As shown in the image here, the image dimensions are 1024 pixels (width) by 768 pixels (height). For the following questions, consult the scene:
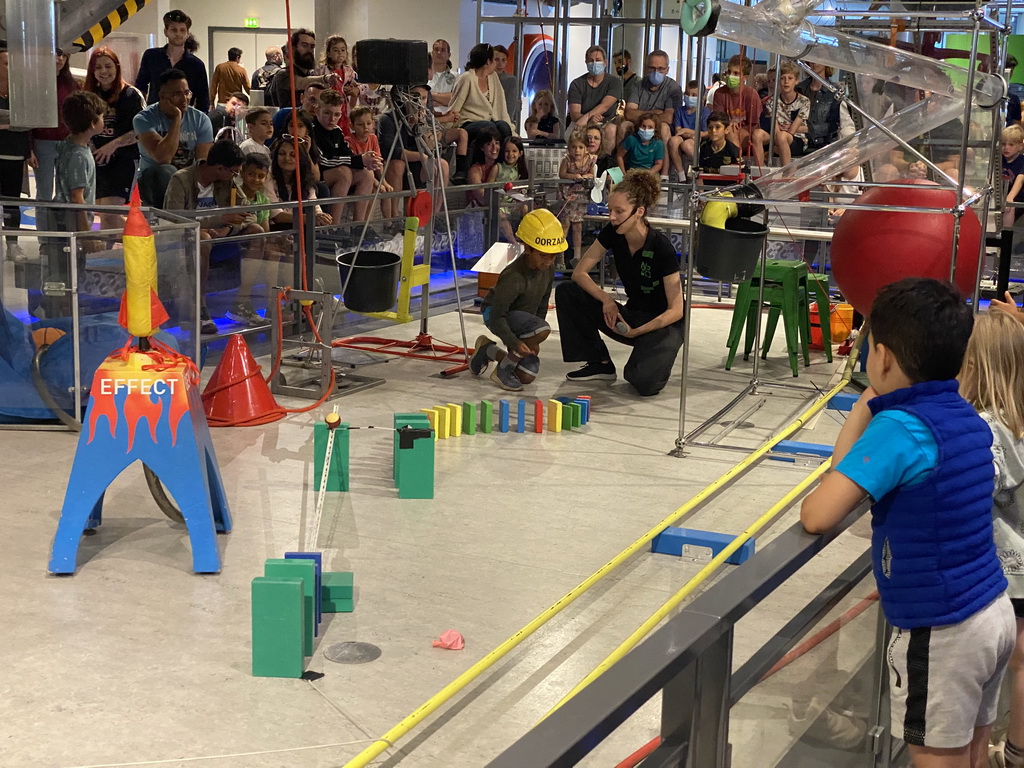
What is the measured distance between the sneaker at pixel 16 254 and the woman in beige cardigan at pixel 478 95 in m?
6.01

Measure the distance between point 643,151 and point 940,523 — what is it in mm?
10301

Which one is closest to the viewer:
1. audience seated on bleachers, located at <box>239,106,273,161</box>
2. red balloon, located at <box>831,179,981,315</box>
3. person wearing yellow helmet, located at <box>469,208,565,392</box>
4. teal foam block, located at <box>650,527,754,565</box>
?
teal foam block, located at <box>650,527,754,565</box>

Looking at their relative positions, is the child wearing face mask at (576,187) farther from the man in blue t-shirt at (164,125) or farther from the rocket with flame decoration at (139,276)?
the rocket with flame decoration at (139,276)

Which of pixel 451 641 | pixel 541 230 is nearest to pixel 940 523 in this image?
pixel 451 641

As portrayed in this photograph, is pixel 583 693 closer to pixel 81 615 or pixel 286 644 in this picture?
pixel 286 644

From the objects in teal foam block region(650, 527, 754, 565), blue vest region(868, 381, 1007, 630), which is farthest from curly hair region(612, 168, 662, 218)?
blue vest region(868, 381, 1007, 630)

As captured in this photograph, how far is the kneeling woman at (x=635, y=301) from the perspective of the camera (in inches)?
289

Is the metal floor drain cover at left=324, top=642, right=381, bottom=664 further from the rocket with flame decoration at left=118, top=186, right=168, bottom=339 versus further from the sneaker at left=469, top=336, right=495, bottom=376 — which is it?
the sneaker at left=469, top=336, right=495, bottom=376

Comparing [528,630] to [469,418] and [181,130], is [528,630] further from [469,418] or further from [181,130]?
[181,130]

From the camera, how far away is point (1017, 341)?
9.08 ft

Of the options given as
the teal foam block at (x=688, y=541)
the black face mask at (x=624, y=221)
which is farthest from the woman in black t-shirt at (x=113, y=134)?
the teal foam block at (x=688, y=541)

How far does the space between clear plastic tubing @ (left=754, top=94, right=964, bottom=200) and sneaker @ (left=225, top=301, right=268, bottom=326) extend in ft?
11.6

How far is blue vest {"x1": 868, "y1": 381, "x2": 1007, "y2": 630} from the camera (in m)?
2.38

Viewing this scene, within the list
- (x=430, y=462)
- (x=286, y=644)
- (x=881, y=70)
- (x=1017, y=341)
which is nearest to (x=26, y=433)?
(x=430, y=462)
